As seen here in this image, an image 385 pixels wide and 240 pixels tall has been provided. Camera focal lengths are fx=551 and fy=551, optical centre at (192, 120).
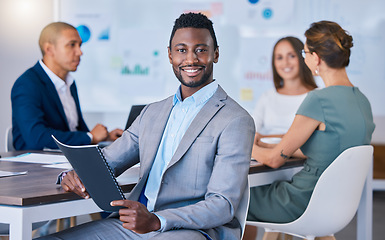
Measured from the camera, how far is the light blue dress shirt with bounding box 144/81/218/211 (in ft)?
6.47

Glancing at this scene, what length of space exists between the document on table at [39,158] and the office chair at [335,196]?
1.12 metres

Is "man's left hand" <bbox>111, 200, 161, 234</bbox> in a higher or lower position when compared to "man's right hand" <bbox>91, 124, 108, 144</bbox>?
higher

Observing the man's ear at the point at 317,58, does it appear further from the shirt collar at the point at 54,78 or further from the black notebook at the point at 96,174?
the shirt collar at the point at 54,78

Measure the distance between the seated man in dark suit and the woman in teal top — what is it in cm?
118

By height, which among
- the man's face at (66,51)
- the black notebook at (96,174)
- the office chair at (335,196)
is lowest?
the office chair at (335,196)

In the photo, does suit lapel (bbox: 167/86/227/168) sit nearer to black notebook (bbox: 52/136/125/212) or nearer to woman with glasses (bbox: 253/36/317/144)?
black notebook (bbox: 52/136/125/212)

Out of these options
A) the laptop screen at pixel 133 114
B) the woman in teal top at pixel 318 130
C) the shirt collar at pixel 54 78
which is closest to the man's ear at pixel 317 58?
the woman in teal top at pixel 318 130

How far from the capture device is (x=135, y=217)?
1.56m

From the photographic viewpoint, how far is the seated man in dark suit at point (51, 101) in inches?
129

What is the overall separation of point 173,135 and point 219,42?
386 cm

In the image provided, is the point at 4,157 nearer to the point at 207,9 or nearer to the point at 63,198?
the point at 63,198

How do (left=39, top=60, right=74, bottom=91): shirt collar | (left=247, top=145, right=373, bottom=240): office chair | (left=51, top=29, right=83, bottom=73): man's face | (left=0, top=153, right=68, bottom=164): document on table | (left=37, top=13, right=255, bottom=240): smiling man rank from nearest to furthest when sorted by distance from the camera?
(left=37, top=13, right=255, bottom=240): smiling man
(left=247, top=145, right=373, bottom=240): office chair
(left=0, top=153, right=68, bottom=164): document on table
(left=39, top=60, right=74, bottom=91): shirt collar
(left=51, top=29, right=83, bottom=73): man's face

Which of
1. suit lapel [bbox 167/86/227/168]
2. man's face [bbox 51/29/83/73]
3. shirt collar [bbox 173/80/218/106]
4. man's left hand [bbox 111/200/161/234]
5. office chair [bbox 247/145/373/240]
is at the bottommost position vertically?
office chair [bbox 247/145/373/240]

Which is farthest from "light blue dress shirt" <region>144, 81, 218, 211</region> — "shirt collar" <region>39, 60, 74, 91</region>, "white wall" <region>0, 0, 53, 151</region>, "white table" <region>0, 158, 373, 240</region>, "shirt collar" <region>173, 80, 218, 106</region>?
"white wall" <region>0, 0, 53, 151</region>
